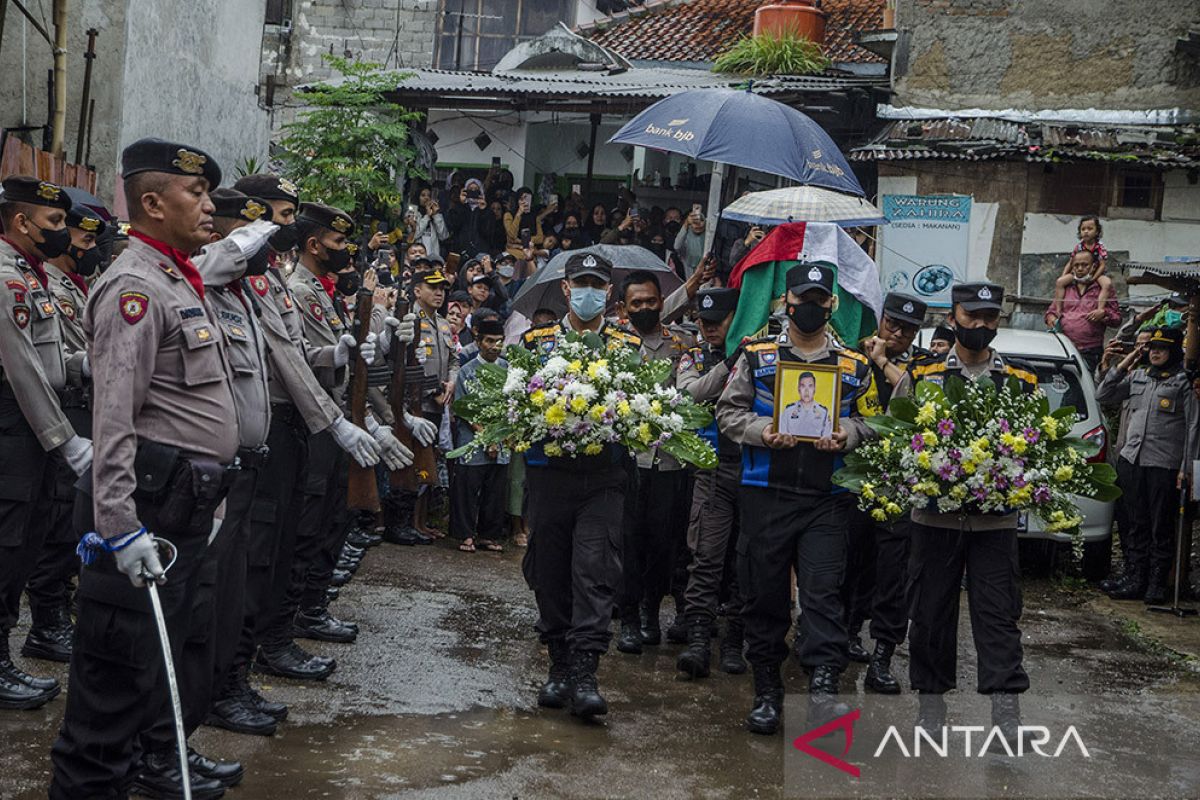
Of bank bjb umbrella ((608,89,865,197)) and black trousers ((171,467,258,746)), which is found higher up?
bank bjb umbrella ((608,89,865,197))

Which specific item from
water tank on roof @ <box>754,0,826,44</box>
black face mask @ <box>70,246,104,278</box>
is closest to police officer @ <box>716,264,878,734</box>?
black face mask @ <box>70,246,104,278</box>

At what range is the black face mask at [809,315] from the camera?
7379mm

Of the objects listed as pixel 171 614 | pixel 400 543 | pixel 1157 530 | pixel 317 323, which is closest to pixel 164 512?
pixel 171 614

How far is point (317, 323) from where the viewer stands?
7.72 meters

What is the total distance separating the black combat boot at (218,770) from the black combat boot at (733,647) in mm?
3540

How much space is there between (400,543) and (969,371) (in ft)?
20.1

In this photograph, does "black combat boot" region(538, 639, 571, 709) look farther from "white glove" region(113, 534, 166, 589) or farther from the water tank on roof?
the water tank on roof

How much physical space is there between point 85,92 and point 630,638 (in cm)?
1093

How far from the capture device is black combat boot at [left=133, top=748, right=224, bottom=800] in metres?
5.67

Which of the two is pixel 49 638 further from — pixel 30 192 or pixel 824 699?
pixel 824 699

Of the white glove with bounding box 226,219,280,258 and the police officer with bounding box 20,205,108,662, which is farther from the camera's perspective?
the police officer with bounding box 20,205,108,662

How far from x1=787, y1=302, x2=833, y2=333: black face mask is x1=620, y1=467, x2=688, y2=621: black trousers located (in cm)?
201

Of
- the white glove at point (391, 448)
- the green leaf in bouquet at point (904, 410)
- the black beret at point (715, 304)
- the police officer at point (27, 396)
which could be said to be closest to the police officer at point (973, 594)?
the green leaf in bouquet at point (904, 410)

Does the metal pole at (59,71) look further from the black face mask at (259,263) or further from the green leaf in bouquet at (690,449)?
the green leaf in bouquet at (690,449)
